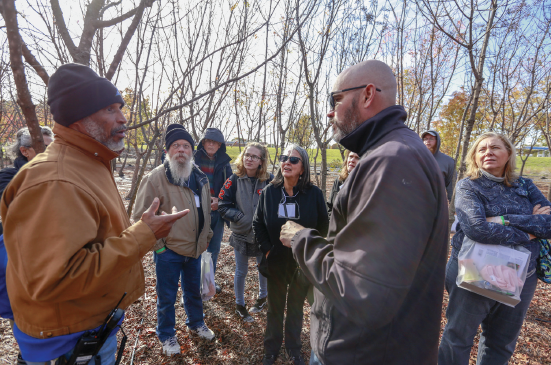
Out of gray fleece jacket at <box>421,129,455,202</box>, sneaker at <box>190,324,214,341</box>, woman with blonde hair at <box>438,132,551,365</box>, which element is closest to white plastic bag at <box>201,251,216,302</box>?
sneaker at <box>190,324,214,341</box>

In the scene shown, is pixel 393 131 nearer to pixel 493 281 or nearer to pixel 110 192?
pixel 110 192

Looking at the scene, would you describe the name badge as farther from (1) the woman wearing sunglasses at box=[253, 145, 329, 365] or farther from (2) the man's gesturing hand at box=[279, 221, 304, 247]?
(2) the man's gesturing hand at box=[279, 221, 304, 247]

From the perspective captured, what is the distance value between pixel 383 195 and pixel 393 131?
36 centimetres

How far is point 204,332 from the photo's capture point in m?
3.00

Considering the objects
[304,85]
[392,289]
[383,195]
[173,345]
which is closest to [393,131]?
[383,195]

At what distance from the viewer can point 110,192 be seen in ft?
4.99

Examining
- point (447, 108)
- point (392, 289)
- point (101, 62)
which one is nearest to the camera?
point (392, 289)

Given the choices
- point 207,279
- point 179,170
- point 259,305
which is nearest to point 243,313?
point 259,305

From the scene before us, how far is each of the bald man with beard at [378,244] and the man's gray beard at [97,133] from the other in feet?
3.76

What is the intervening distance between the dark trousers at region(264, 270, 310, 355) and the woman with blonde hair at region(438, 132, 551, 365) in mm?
1214

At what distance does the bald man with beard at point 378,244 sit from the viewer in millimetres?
994

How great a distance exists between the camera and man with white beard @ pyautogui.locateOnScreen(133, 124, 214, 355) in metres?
2.74

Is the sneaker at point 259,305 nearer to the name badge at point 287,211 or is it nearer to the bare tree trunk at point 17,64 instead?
the name badge at point 287,211

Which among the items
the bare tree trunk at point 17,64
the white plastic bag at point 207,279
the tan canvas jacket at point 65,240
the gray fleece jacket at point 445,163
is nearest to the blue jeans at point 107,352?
the tan canvas jacket at point 65,240
